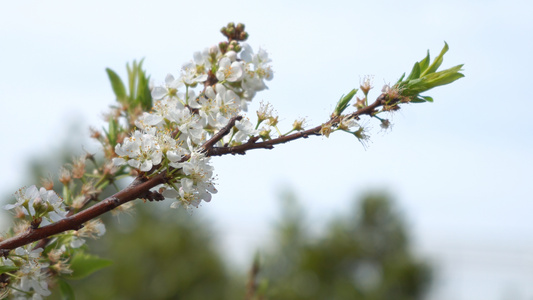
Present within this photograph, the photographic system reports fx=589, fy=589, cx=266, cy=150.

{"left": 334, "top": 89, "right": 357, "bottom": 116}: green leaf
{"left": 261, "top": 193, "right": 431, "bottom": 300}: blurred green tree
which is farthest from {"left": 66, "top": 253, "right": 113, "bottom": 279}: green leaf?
{"left": 261, "top": 193, "right": 431, "bottom": 300}: blurred green tree

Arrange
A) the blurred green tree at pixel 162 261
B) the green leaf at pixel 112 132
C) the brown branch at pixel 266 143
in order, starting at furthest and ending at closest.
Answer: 1. the blurred green tree at pixel 162 261
2. the green leaf at pixel 112 132
3. the brown branch at pixel 266 143

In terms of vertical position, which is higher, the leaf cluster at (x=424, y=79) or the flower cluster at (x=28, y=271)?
the leaf cluster at (x=424, y=79)

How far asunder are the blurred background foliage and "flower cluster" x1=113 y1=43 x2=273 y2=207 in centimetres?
692

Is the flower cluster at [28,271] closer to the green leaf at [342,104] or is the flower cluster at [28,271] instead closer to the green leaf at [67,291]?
the green leaf at [67,291]

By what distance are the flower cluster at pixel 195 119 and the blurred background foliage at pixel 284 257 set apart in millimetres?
6921

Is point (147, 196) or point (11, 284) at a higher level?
point (147, 196)

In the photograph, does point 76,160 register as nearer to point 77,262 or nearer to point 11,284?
point 77,262

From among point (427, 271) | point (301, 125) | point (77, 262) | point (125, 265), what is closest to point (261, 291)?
point (77, 262)

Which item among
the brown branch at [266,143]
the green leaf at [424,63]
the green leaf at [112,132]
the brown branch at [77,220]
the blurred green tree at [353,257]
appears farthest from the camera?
the blurred green tree at [353,257]

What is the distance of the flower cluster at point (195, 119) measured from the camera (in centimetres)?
96

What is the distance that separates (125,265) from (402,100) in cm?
812

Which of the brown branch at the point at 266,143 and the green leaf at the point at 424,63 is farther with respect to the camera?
the green leaf at the point at 424,63

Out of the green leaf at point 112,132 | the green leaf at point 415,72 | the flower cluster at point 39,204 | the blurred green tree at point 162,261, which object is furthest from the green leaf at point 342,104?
the blurred green tree at point 162,261

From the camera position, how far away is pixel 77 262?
126cm
